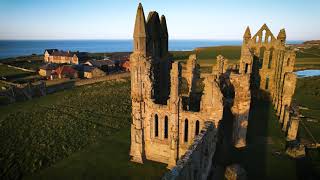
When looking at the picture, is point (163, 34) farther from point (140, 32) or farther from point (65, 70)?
point (65, 70)

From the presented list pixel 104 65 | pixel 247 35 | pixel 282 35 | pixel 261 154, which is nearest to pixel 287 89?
pixel 282 35

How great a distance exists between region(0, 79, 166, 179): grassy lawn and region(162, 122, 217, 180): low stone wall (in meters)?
5.47

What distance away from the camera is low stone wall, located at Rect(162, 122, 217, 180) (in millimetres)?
13055

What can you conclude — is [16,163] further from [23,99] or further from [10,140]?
[23,99]

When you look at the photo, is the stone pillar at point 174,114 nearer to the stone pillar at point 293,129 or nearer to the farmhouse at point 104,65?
the stone pillar at point 293,129

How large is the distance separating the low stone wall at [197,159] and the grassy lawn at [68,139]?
5.47 m

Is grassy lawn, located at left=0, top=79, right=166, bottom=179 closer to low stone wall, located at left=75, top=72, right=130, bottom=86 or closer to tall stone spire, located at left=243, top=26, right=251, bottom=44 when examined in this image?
low stone wall, located at left=75, top=72, right=130, bottom=86

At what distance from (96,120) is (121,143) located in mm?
9424

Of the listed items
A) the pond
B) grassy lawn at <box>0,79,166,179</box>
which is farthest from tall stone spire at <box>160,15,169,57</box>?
the pond

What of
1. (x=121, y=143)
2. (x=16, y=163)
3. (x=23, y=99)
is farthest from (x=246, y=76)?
(x=23, y=99)

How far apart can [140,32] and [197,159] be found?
39.6 feet

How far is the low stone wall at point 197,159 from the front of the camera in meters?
13.1

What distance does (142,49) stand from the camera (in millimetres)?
21844

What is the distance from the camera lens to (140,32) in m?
21.5
